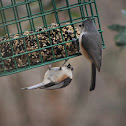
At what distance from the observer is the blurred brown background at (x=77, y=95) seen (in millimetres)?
8173

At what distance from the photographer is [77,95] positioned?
8859 mm

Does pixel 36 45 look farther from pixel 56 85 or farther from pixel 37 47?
pixel 56 85

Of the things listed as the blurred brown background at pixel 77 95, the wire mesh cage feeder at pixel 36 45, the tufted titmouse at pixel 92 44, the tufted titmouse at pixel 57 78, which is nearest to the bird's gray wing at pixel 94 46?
the tufted titmouse at pixel 92 44

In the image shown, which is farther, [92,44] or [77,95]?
[77,95]

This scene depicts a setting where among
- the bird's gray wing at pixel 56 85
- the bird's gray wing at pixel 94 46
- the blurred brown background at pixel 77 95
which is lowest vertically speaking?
the blurred brown background at pixel 77 95

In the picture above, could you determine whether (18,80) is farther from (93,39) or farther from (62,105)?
(93,39)

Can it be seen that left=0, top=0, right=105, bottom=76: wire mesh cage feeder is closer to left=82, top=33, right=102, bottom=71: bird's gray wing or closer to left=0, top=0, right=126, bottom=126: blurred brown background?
left=82, top=33, right=102, bottom=71: bird's gray wing

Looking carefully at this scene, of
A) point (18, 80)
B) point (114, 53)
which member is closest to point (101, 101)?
point (114, 53)

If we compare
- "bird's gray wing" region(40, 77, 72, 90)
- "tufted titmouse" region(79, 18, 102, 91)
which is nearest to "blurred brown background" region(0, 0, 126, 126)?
"bird's gray wing" region(40, 77, 72, 90)

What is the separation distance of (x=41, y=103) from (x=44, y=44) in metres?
4.98

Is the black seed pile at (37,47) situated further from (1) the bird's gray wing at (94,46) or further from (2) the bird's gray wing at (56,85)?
(2) the bird's gray wing at (56,85)

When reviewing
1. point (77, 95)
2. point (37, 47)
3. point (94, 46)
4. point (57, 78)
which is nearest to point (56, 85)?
point (57, 78)

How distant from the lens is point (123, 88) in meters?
9.32

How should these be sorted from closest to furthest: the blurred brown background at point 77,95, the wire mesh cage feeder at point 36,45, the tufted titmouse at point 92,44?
the tufted titmouse at point 92,44 < the wire mesh cage feeder at point 36,45 < the blurred brown background at point 77,95
